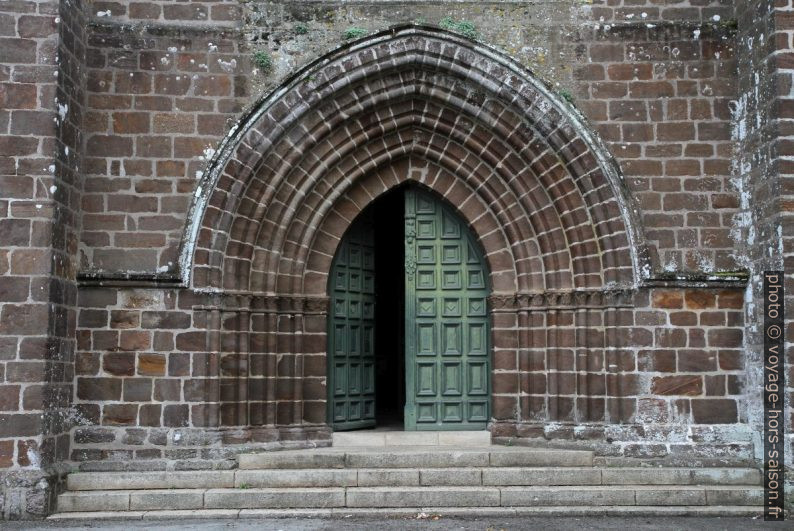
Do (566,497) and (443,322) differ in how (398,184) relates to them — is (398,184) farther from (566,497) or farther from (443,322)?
(566,497)

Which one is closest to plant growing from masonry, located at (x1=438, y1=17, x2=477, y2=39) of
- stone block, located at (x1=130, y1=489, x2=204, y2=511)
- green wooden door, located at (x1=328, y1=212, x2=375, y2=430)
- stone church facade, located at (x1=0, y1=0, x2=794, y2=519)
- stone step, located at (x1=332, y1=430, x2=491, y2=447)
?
stone church facade, located at (x1=0, y1=0, x2=794, y2=519)

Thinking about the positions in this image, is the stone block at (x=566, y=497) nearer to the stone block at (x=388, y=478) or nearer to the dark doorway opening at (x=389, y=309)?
the stone block at (x=388, y=478)

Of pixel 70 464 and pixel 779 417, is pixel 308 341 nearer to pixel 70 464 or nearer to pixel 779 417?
pixel 70 464

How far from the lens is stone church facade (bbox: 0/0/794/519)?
8039mm

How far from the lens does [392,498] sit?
7.57 metres

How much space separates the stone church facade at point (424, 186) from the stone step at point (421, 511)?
65 cm

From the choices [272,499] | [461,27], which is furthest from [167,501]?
[461,27]

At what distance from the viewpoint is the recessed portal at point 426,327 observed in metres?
9.09

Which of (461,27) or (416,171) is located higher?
(461,27)

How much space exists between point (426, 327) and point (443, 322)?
0.20 m

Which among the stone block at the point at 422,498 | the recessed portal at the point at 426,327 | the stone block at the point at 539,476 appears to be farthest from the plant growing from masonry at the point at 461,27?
the stone block at the point at 422,498

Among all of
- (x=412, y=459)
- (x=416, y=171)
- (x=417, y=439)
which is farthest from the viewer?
(x=416, y=171)

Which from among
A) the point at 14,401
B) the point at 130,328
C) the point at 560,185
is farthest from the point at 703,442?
the point at 14,401

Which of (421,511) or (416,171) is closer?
(421,511)
